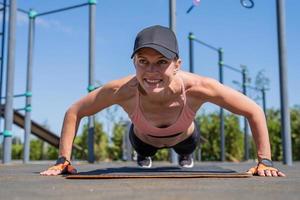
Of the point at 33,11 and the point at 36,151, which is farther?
the point at 36,151

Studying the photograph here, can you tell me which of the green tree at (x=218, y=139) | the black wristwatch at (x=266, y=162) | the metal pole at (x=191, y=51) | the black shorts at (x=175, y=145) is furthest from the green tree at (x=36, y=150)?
the black wristwatch at (x=266, y=162)

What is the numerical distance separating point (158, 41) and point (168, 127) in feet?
2.24

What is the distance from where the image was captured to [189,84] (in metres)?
2.07

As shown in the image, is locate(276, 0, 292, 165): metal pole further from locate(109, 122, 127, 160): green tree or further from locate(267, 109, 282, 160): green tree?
locate(109, 122, 127, 160): green tree

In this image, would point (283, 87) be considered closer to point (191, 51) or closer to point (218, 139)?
point (191, 51)

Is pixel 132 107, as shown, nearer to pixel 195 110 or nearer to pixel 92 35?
pixel 195 110

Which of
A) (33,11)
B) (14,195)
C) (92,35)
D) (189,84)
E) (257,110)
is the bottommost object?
(14,195)

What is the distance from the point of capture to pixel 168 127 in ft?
7.38

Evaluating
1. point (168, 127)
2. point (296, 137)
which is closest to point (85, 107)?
point (168, 127)

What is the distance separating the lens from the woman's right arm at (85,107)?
2070 mm

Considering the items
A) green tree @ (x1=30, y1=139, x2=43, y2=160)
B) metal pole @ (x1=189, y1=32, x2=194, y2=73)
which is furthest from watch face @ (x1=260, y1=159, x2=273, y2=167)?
green tree @ (x1=30, y1=139, x2=43, y2=160)

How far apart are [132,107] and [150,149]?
2.41 ft

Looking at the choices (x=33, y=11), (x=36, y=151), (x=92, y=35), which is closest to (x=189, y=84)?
(x=92, y=35)

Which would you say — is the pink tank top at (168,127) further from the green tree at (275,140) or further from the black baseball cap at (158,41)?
the green tree at (275,140)
